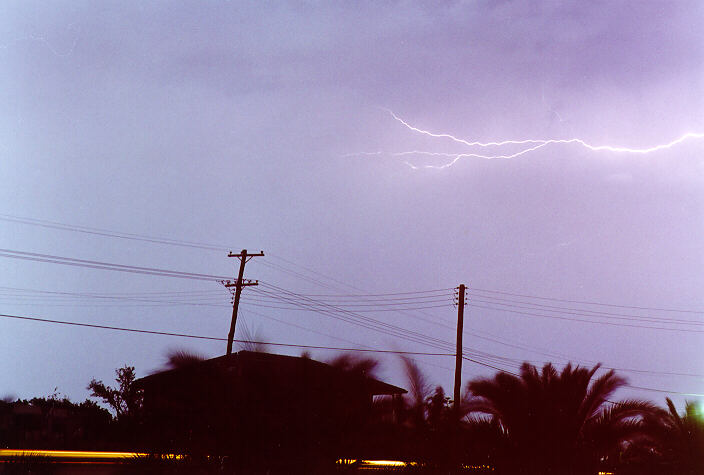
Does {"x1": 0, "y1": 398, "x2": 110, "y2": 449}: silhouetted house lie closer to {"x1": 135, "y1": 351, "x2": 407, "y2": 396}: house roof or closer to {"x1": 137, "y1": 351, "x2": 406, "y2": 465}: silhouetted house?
{"x1": 135, "y1": 351, "x2": 407, "y2": 396}: house roof

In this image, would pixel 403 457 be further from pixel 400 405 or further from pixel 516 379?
pixel 516 379

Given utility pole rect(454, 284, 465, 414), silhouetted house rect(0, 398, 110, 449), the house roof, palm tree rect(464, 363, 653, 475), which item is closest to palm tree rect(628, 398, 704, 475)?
palm tree rect(464, 363, 653, 475)

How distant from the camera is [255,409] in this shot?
9.98m

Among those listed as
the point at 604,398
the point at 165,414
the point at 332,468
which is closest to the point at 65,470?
the point at 165,414

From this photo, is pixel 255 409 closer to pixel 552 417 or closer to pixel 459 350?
pixel 552 417

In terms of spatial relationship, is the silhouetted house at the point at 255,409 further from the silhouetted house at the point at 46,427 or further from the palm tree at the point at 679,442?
the palm tree at the point at 679,442

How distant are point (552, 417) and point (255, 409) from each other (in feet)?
21.1

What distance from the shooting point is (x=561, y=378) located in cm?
1381

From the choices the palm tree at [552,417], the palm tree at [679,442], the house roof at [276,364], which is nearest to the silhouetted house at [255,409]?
the house roof at [276,364]

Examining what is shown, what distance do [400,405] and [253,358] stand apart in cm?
314

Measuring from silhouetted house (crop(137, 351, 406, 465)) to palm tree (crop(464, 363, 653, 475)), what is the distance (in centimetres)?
412

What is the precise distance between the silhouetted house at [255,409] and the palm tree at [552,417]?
13.5 ft

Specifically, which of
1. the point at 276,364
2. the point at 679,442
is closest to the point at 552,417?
the point at 679,442

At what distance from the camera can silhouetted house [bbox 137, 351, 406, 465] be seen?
9.87 meters
